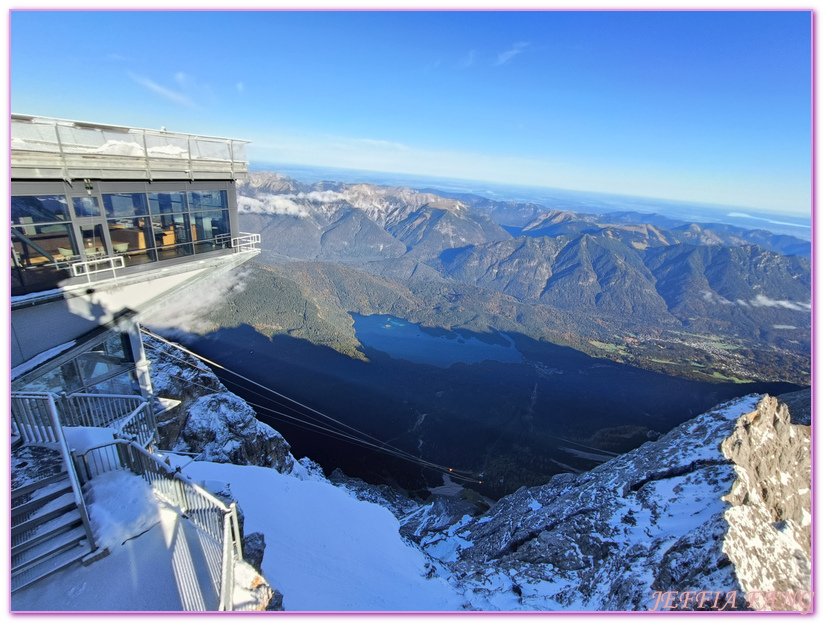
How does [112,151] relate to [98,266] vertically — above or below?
above

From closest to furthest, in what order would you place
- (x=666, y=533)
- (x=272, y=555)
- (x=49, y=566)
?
(x=49, y=566), (x=272, y=555), (x=666, y=533)

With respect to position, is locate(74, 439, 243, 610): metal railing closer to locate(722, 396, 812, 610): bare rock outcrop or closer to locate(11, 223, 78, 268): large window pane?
locate(11, 223, 78, 268): large window pane

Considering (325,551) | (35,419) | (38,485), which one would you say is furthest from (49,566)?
(325,551)

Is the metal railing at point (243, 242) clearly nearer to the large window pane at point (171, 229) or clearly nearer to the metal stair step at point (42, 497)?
the large window pane at point (171, 229)

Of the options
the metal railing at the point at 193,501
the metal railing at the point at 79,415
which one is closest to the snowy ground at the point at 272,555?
the metal railing at the point at 193,501

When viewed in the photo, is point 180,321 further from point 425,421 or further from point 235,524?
point 235,524

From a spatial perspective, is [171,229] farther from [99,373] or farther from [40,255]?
[99,373]

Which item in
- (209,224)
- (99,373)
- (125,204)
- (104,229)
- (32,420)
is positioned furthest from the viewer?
(209,224)
